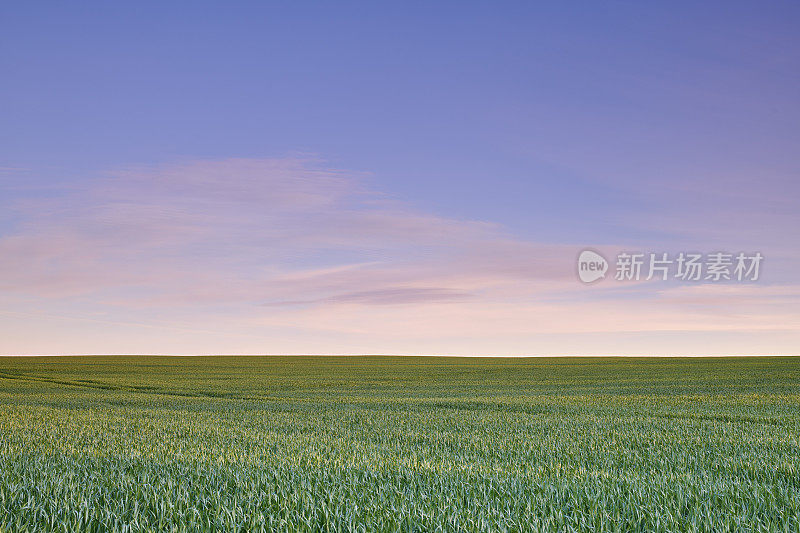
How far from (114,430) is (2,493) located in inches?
425

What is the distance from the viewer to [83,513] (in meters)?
6.93

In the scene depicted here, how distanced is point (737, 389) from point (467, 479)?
125 ft

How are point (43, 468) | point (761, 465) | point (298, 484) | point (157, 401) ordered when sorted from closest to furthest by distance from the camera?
point (298, 484) < point (43, 468) < point (761, 465) < point (157, 401)

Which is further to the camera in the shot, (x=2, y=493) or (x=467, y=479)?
(x=467, y=479)

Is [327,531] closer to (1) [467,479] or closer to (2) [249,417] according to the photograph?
(1) [467,479]

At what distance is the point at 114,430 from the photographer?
17.8m

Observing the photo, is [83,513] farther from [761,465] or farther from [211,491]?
[761,465]

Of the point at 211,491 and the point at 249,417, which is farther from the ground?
the point at 211,491

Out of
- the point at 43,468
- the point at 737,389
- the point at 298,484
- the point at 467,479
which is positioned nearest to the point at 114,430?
the point at 43,468

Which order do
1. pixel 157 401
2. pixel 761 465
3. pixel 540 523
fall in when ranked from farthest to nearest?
pixel 157 401 → pixel 761 465 → pixel 540 523

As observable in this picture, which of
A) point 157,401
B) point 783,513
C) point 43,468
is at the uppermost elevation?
point 783,513

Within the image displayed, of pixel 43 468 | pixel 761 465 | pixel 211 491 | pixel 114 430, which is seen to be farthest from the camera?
pixel 114 430

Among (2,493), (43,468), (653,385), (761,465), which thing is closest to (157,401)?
(43,468)

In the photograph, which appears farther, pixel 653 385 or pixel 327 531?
pixel 653 385
